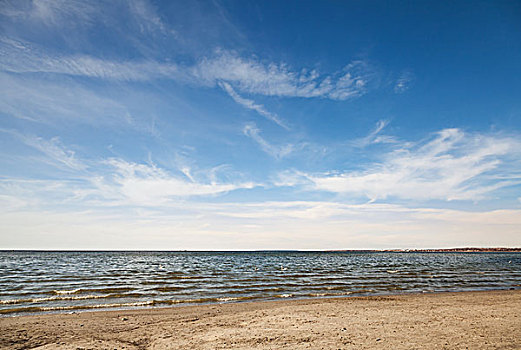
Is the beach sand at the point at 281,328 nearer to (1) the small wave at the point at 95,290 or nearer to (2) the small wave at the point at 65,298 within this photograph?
(2) the small wave at the point at 65,298

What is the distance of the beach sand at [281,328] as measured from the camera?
948 cm

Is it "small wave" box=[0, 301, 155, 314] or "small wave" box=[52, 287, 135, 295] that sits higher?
→ "small wave" box=[52, 287, 135, 295]

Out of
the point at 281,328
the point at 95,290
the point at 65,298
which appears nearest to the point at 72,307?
the point at 65,298

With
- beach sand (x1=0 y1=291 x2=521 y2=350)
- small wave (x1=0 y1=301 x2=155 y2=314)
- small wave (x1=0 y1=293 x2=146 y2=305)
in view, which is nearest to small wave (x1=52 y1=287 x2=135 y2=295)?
small wave (x1=0 y1=293 x2=146 y2=305)

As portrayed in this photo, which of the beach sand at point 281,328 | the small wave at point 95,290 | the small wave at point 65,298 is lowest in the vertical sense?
the beach sand at point 281,328

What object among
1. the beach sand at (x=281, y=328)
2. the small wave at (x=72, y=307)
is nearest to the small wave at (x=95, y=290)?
the small wave at (x=72, y=307)

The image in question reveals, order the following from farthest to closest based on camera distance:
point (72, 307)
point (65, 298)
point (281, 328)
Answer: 1. point (65, 298)
2. point (72, 307)
3. point (281, 328)

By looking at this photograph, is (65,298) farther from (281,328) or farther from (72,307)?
(281,328)

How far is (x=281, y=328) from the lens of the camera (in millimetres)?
11227

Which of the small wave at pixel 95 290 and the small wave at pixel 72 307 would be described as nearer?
the small wave at pixel 72 307

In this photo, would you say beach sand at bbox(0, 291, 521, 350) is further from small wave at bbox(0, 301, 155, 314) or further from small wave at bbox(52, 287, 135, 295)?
small wave at bbox(52, 287, 135, 295)

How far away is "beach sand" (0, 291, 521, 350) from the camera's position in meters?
9.48

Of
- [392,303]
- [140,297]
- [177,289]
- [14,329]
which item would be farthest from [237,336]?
[177,289]

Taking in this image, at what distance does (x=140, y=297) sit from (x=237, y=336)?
1231cm
